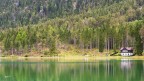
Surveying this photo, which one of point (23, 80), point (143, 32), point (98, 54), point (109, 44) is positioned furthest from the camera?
point (109, 44)

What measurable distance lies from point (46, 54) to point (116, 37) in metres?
42.5

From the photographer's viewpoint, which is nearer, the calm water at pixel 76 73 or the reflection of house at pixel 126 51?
the calm water at pixel 76 73

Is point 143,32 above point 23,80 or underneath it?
above

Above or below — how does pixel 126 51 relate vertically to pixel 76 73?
above

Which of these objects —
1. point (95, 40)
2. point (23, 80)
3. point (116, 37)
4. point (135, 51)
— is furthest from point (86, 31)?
point (23, 80)

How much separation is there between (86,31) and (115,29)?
55.9ft

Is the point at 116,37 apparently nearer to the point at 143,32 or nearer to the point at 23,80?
the point at 143,32

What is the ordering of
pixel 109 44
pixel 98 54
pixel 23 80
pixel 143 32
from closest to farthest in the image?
pixel 23 80 < pixel 143 32 < pixel 98 54 < pixel 109 44

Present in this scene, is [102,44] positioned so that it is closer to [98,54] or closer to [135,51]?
[98,54]

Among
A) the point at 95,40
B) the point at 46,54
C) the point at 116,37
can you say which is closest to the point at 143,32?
the point at 116,37

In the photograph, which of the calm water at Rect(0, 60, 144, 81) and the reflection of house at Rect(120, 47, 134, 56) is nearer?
the calm water at Rect(0, 60, 144, 81)

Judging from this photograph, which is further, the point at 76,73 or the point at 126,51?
the point at 126,51

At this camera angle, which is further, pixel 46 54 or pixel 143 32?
pixel 46 54

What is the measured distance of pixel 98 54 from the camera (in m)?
184
